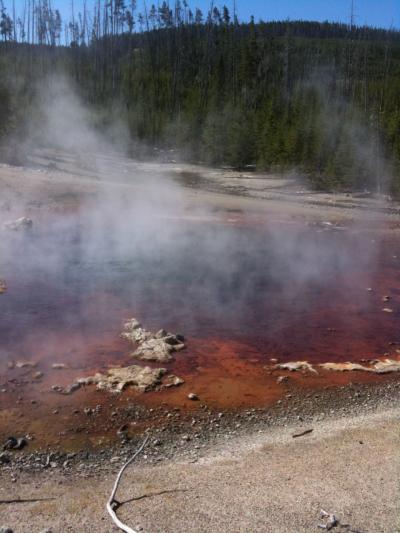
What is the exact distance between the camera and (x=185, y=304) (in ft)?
22.9

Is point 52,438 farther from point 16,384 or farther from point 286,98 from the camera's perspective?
point 286,98

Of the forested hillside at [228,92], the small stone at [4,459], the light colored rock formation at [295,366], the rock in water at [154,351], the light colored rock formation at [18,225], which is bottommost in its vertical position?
the small stone at [4,459]

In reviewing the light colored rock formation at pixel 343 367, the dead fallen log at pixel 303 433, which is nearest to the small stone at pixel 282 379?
the light colored rock formation at pixel 343 367

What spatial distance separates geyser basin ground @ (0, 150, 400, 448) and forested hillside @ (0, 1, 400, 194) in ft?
32.7

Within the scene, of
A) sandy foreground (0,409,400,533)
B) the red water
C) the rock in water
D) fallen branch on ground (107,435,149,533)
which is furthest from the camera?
the rock in water

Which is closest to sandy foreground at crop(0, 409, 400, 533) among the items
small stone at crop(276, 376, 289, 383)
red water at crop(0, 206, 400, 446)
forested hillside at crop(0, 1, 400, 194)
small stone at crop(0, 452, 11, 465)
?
small stone at crop(0, 452, 11, 465)

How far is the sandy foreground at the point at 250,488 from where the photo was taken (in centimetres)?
306

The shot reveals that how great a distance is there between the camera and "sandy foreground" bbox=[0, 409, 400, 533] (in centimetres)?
305

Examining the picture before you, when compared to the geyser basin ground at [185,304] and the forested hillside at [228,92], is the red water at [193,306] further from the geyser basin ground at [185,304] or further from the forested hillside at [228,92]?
the forested hillside at [228,92]

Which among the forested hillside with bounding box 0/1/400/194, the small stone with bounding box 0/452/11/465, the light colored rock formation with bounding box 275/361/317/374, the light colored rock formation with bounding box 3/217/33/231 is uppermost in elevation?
the forested hillside with bounding box 0/1/400/194

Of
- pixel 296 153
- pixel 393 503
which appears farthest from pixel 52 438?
pixel 296 153

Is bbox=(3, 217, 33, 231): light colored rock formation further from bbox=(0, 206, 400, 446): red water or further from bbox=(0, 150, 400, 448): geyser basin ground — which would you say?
bbox=(0, 206, 400, 446): red water

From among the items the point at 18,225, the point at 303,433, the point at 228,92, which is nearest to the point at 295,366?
the point at 303,433

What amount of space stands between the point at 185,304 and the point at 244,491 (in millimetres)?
3785
